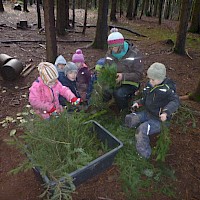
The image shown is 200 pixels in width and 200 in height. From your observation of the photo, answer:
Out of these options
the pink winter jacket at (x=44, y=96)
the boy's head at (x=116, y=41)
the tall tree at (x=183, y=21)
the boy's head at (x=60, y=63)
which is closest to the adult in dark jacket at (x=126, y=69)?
the boy's head at (x=116, y=41)

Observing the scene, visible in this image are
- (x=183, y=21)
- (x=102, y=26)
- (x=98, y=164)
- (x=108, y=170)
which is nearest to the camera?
(x=98, y=164)

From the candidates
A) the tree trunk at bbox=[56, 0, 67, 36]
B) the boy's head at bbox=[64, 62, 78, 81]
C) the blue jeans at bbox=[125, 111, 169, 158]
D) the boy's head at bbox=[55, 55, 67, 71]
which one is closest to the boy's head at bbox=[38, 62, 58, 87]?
the boy's head at bbox=[64, 62, 78, 81]

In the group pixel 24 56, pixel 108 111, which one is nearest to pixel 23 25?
pixel 24 56

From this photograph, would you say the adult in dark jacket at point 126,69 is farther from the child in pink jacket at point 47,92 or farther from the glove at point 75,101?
the child in pink jacket at point 47,92

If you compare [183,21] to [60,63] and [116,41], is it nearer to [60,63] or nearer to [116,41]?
[116,41]

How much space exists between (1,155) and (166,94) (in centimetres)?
268

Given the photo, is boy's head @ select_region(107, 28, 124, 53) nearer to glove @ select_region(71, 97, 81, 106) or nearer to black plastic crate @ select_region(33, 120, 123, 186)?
glove @ select_region(71, 97, 81, 106)

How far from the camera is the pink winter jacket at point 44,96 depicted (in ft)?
11.6

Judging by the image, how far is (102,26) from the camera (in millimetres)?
8531

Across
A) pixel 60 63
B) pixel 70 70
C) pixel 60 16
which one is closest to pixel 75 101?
pixel 70 70

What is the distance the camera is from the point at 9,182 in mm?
3088

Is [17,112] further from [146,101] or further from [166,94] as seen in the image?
[166,94]

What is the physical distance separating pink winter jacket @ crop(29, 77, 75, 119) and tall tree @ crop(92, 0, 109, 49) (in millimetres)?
5466

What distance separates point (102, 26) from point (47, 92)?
5671mm
